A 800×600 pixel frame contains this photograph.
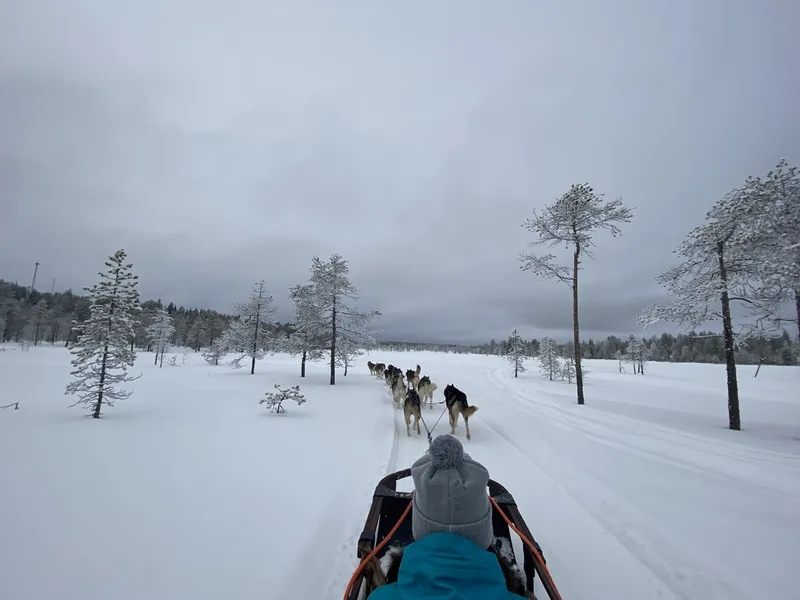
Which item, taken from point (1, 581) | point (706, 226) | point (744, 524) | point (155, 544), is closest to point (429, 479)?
point (155, 544)

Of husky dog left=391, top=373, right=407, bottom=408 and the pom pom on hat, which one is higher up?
the pom pom on hat

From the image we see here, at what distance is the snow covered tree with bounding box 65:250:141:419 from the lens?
10.7 meters

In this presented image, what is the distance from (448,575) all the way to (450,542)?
191 mm

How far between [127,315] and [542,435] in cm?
1474

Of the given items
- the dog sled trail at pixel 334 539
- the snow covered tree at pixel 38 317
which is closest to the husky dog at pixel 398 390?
the dog sled trail at pixel 334 539

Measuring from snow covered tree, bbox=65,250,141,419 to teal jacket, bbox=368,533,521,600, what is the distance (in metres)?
12.5

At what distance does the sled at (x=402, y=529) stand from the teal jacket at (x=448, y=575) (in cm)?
80

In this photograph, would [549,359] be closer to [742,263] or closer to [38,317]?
[742,263]

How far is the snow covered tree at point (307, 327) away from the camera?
2256 cm

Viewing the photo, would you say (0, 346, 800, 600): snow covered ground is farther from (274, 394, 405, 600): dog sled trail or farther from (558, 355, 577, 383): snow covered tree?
(558, 355, 577, 383): snow covered tree

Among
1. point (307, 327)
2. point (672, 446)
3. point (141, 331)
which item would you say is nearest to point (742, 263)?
point (672, 446)

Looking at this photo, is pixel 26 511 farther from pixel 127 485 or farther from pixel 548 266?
pixel 548 266

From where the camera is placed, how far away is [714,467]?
6746mm

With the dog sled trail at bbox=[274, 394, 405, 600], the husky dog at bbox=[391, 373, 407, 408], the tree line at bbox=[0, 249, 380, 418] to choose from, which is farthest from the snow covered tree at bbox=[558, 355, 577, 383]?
the dog sled trail at bbox=[274, 394, 405, 600]
